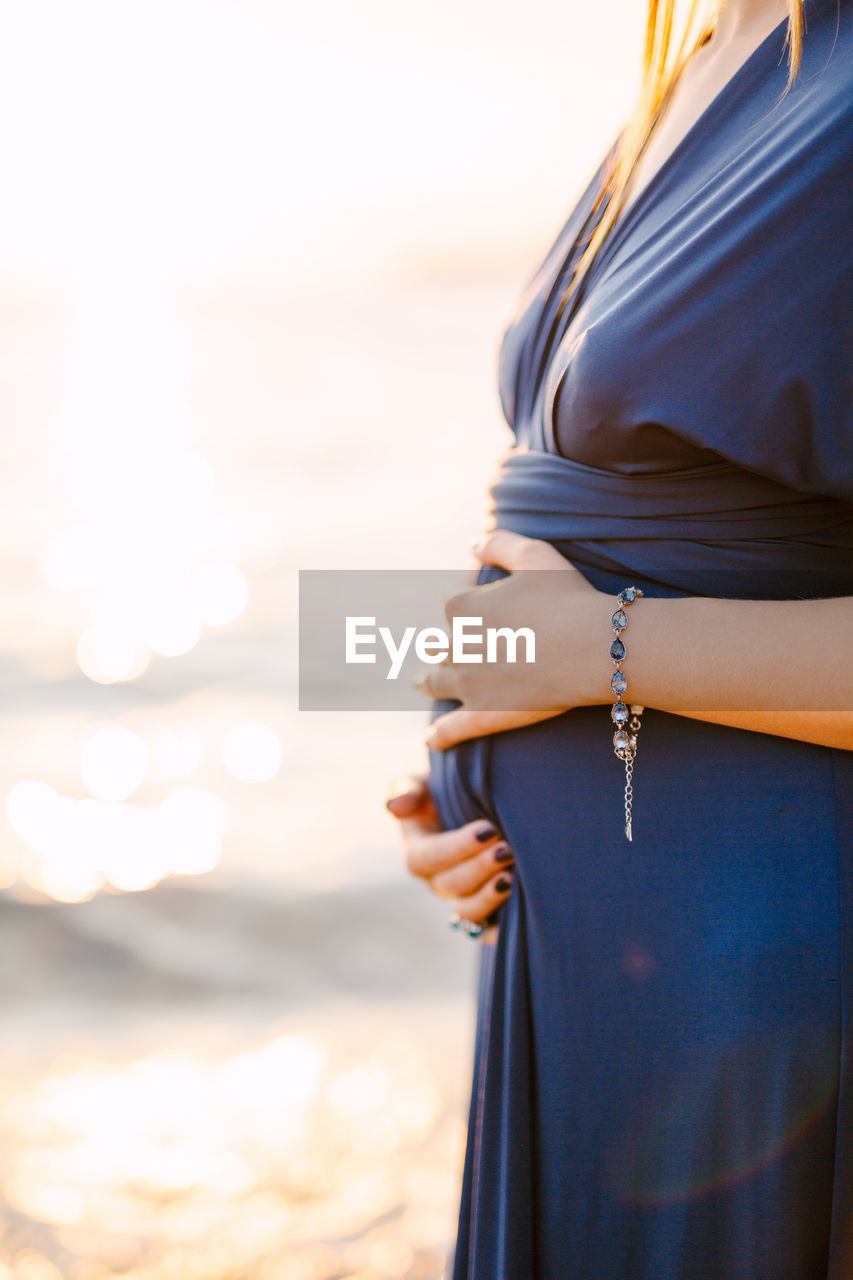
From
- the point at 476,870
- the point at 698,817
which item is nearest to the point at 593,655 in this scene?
the point at 698,817

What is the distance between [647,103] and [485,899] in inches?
38.7

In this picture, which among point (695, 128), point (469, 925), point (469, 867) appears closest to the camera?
point (695, 128)

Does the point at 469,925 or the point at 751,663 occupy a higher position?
the point at 751,663

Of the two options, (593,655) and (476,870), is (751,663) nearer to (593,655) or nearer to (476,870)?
(593,655)

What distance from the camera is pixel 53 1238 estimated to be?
2.41 metres

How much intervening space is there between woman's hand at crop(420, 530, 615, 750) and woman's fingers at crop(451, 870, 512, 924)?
166 millimetres

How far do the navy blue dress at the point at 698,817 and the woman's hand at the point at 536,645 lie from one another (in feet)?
0.12

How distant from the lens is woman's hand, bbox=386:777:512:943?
4.09 feet

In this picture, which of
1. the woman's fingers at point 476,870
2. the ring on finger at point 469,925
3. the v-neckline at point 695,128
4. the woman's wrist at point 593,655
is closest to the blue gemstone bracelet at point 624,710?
the woman's wrist at point 593,655

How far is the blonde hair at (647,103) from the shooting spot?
4.05 feet

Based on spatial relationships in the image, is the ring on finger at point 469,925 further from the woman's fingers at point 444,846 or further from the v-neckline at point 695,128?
the v-neckline at point 695,128

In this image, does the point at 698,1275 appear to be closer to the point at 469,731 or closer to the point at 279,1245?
the point at 469,731

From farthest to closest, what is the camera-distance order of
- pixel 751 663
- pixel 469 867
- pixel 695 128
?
pixel 469 867, pixel 695 128, pixel 751 663

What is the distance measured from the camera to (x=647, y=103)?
136 centimetres
